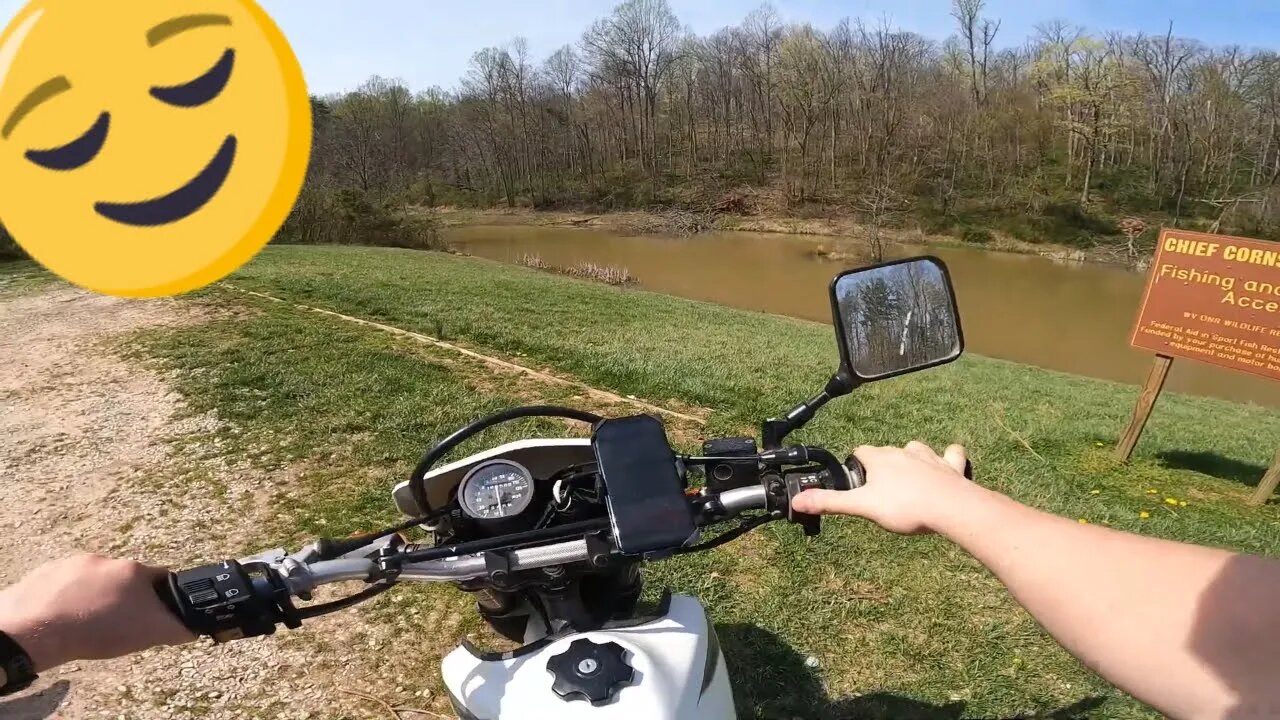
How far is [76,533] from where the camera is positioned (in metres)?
4.33

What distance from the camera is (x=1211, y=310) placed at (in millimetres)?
5797

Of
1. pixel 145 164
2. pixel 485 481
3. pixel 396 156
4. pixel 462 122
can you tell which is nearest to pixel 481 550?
pixel 485 481

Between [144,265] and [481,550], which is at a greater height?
[144,265]

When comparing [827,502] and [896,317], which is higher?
[896,317]

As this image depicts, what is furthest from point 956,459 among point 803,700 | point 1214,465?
point 1214,465

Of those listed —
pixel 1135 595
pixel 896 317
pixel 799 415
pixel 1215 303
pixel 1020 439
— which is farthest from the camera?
pixel 1020 439

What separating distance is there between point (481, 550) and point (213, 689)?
2.49 meters

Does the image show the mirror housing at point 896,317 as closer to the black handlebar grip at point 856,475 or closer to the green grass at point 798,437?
the black handlebar grip at point 856,475

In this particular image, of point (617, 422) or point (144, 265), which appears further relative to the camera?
point (617, 422)

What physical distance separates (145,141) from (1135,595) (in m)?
1.62

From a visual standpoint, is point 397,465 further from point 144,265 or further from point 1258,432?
point 1258,432

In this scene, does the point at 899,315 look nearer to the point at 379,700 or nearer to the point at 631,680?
the point at 631,680

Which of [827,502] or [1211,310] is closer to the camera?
[827,502]

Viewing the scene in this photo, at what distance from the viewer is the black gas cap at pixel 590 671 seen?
128 cm
